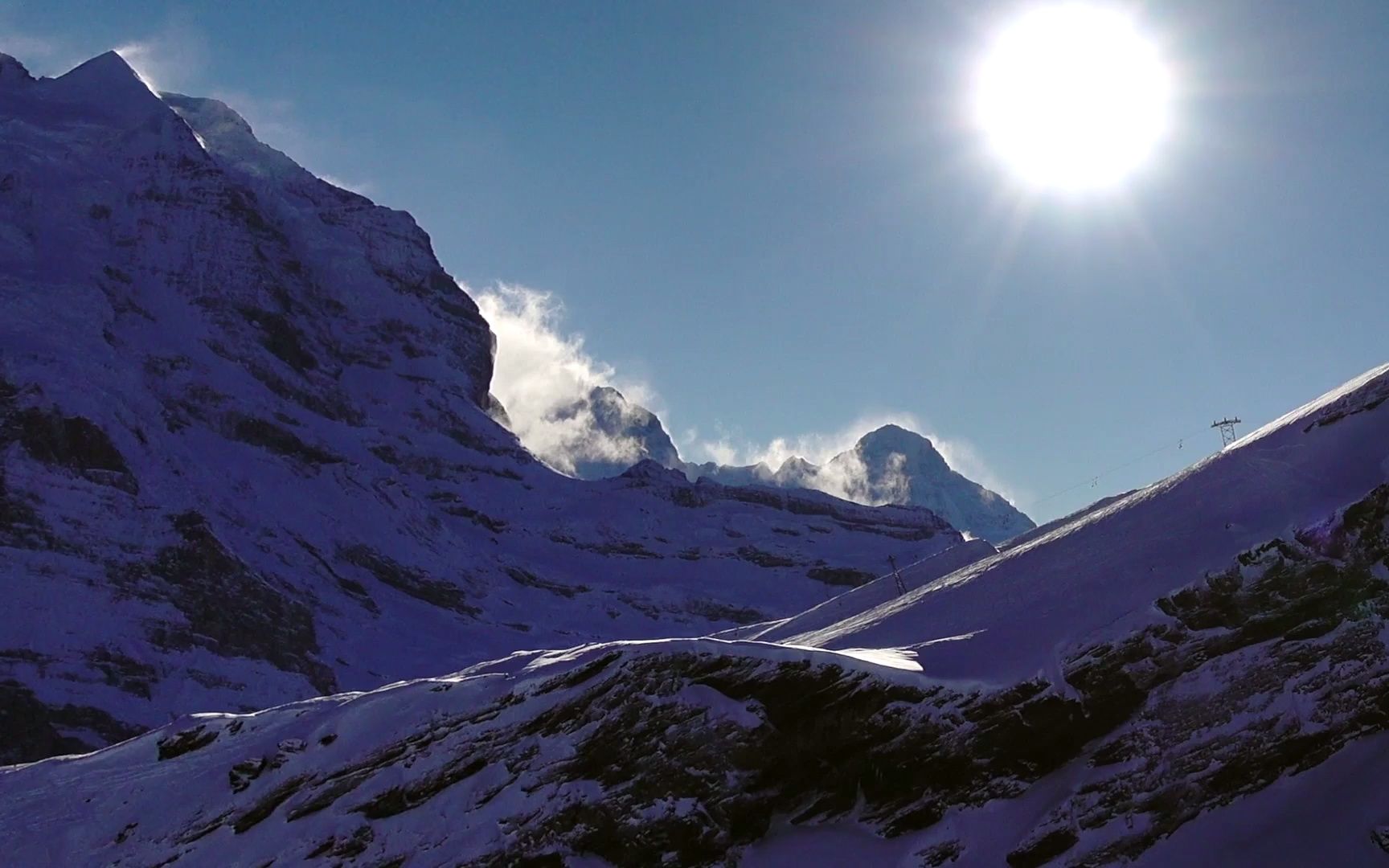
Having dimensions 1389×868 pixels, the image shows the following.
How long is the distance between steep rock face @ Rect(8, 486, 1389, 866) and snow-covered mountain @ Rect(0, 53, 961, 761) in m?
45.8

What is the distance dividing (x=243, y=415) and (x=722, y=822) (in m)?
113

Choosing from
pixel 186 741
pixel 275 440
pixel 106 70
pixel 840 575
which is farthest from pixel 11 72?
pixel 186 741

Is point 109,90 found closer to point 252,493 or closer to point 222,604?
point 252,493

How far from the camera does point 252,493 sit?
356 ft

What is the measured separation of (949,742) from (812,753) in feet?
9.43

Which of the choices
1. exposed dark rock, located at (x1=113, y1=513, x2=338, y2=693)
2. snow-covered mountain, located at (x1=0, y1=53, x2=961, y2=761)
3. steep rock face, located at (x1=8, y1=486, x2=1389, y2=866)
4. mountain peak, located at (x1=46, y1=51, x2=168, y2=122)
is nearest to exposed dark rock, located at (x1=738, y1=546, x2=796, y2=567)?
snow-covered mountain, located at (x1=0, y1=53, x2=961, y2=761)

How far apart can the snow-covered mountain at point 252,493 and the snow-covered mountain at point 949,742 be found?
45.3 m

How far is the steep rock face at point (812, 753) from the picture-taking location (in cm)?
2131

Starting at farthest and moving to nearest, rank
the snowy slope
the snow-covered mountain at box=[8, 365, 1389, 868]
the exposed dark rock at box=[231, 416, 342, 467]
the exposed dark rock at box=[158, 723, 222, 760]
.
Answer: the exposed dark rock at box=[231, 416, 342, 467] → the exposed dark rock at box=[158, 723, 222, 760] → the snowy slope → the snow-covered mountain at box=[8, 365, 1389, 868]

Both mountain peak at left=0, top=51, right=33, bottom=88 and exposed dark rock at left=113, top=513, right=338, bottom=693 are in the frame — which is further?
mountain peak at left=0, top=51, right=33, bottom=88

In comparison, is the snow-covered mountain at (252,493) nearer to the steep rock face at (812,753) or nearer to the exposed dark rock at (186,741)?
the exposed dark rock at (186,741)

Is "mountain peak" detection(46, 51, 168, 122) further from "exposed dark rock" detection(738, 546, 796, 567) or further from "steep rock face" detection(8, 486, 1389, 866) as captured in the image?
"steep rock face" detection(8, 486, 1389, 866)

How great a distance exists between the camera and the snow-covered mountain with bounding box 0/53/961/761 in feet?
254

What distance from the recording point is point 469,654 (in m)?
96.6
